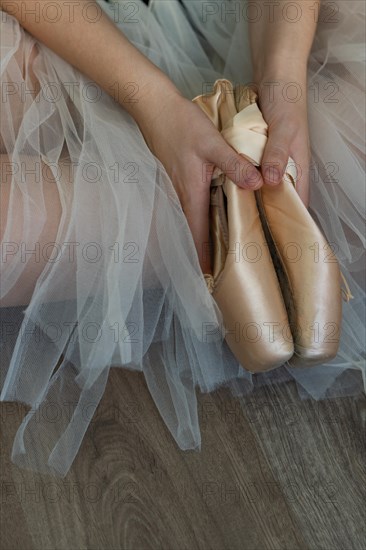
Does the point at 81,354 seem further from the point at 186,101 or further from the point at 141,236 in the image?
the point at 186,101

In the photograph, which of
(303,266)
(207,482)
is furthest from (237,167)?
(207,482)

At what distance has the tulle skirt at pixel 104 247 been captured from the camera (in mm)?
732

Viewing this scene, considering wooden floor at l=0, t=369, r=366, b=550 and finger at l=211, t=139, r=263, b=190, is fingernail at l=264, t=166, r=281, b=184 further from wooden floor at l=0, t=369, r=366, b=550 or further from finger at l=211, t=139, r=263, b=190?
wooden floor at l=0, t=369, r=366, b=550

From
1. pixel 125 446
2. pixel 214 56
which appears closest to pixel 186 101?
pixel 214 56

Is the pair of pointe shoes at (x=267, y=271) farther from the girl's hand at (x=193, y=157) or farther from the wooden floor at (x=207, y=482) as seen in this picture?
the wooden floor at (x=207, y=482)

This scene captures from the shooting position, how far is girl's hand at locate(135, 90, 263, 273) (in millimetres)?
738

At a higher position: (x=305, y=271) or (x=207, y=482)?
(x=305, y=271)

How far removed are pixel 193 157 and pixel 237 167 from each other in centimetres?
5

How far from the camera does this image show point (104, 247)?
0.73 m

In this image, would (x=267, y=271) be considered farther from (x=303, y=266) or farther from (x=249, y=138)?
(x=249, y=138)

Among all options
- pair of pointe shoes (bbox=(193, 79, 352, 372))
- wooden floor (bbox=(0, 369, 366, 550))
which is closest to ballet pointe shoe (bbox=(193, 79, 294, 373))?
pair of pointe shoes (bbox=(193, 79, 352, 372))

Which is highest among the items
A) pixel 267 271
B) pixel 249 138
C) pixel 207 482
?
pixel 249 138

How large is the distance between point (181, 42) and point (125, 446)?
50 cm

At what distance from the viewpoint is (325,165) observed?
2.66 ft
